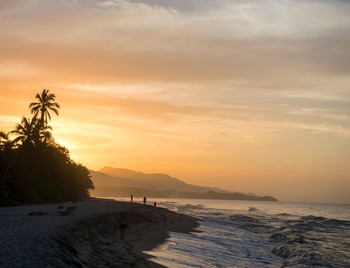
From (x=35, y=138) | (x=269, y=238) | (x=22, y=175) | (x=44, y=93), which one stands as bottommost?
(x=269, y=238)

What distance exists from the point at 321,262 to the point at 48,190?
4163 centimetres

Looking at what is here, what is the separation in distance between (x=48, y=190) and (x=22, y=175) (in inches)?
247

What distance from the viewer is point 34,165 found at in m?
53.5

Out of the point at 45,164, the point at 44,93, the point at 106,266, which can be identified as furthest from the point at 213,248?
the point at 44,93

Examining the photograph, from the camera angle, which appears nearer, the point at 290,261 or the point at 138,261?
the point at 138,261

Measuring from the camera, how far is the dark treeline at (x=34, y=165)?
4531cm

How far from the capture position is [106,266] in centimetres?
1352

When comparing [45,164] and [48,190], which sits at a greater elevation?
[45,164]

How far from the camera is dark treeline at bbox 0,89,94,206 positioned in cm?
4531

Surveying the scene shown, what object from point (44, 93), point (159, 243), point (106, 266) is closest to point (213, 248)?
point (159, 243)

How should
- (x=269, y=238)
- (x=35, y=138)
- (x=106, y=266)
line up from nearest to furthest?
(x=106, y=266) → (x=269, y=238) → (x=35, y=138)

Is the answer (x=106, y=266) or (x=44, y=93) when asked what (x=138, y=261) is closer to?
(x=106, y=266)

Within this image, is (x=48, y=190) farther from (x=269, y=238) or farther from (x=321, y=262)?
(x=321, y=262)

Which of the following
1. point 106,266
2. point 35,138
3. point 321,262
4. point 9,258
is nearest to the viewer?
point 9,258
